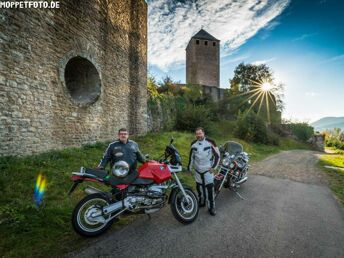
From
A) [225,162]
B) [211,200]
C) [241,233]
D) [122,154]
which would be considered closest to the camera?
[241,233]

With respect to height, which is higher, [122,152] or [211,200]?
[122,152]

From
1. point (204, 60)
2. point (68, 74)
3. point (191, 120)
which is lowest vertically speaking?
point (191, 120)

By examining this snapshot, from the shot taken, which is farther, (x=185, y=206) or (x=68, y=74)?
(x=68, y=74)

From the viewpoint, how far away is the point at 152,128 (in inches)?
638

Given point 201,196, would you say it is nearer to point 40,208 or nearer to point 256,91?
point 40,208

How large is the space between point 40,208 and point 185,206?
2666mm

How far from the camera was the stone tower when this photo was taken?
4378 cm

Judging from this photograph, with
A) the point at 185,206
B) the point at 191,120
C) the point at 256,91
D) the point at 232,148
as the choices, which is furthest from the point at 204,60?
the point at 185,206

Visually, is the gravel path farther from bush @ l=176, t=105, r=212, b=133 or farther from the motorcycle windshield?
bush @ l=176, t=105, r=212, b=133

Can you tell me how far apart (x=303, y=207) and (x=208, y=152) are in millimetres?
2565

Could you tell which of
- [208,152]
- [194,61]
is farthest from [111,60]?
[194,61]

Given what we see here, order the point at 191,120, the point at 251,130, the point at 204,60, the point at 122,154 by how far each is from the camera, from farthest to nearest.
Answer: the point at 204,60
the point at 251,130
the point at 191,120
the point at 122,154

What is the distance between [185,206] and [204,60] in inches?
1700

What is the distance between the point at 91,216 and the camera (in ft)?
10.7
